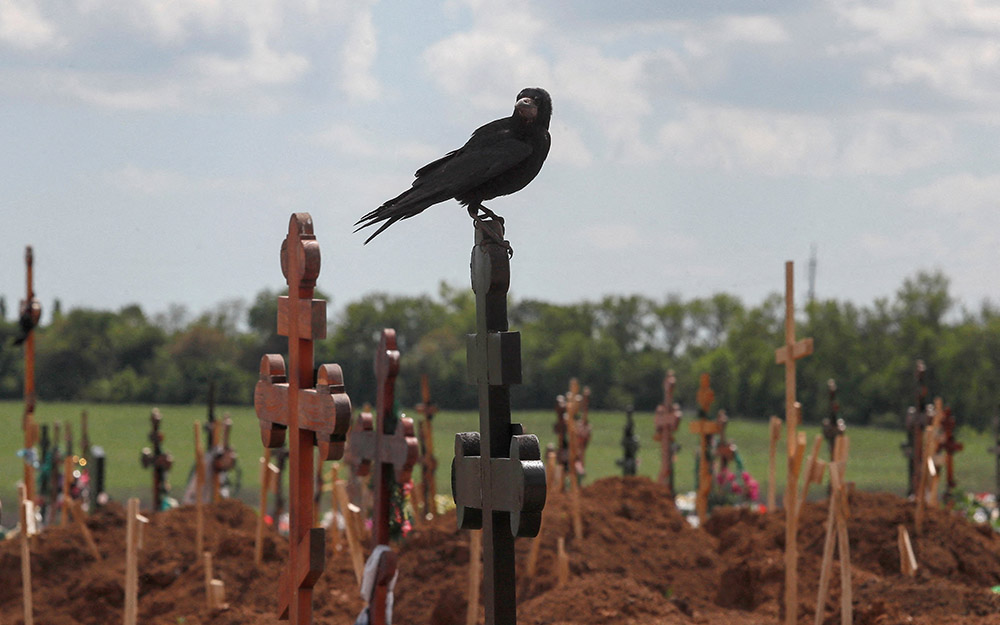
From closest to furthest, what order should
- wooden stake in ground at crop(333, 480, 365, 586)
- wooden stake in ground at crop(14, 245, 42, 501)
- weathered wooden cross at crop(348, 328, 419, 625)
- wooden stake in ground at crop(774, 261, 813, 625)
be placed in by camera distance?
weathered wooden cross at crop(348, 328, 419, 625)
wooden stake in ground at crop(333, 480, 365, 586)
wooden stake in ground at crop(774, 261, 813, 625)
wooden stake in ground at crop(14, 245, 42, 501)

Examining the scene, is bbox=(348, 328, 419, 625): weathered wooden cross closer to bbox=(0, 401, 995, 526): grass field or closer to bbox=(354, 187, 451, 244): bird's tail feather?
bbox=(354, 187, 451, 244): bird's tail feather

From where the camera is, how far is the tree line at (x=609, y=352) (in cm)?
2494

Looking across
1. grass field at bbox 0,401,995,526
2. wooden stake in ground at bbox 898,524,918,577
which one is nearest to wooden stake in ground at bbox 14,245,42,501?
wooden stake in ground at bbox 898,524,918,577

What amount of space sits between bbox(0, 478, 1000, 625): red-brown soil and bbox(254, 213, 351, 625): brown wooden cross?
7.91 ft

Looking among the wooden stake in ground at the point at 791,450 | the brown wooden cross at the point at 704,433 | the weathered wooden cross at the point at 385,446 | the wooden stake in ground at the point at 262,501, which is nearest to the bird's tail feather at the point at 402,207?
the weathered wooden cross at the point at 385,446

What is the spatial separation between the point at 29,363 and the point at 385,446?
4.77 m

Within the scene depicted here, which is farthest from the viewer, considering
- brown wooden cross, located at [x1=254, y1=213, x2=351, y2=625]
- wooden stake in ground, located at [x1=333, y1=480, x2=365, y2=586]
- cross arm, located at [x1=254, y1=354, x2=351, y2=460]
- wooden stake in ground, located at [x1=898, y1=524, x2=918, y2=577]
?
wooden stake in ground, located at [x1=898, y1=524, x2=918, y2=577]

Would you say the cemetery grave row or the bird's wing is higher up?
the bird's wing

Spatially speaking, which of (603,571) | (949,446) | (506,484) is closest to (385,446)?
(506,484)

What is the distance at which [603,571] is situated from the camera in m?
10.8

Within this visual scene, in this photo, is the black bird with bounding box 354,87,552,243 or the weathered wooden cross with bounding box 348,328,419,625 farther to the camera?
the weathered wooden cross with bounding box 348,328,419,625

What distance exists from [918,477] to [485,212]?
31.3 feet

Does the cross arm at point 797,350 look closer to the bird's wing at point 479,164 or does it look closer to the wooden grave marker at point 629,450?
the bird's wing at point 479,164

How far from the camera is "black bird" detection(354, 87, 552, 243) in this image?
470 centimetres
